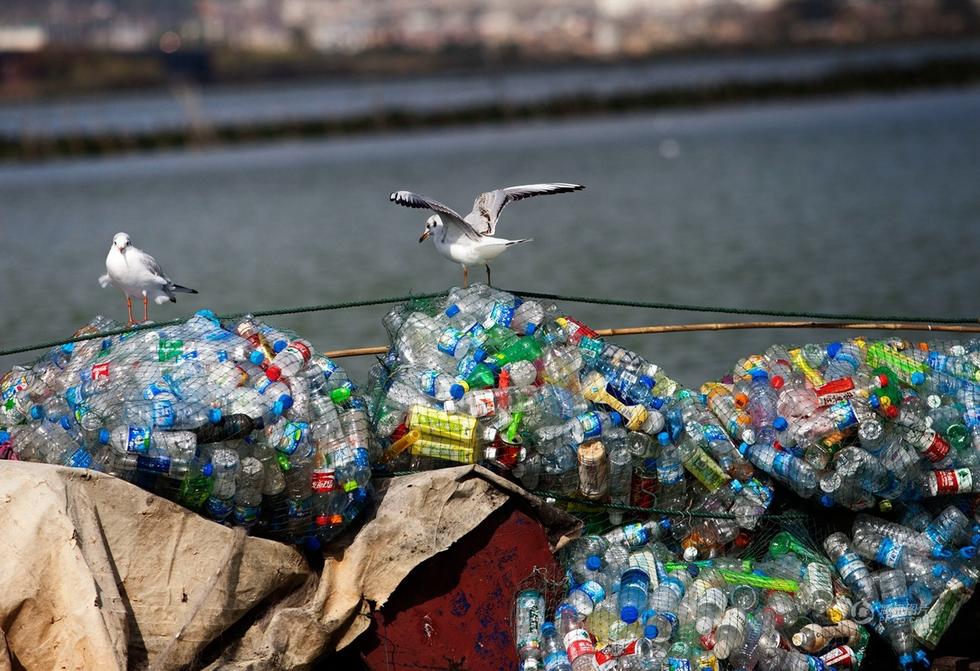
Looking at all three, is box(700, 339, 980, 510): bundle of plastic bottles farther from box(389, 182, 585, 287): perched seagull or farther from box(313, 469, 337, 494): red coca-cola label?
box(313, 469, 337, 494): red coca-cola label

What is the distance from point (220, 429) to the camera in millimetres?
4820

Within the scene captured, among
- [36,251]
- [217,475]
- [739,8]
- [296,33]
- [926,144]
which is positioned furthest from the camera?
[739,8]

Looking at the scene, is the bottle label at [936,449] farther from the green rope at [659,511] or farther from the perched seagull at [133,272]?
the perched seagull at [133,272]

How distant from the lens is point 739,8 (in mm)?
187750

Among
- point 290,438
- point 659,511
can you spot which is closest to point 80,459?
point 290,438

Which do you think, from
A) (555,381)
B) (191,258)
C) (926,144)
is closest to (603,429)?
(555,381)

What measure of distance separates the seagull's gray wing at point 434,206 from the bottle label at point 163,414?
4.42 ft

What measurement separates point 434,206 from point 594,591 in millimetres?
1724

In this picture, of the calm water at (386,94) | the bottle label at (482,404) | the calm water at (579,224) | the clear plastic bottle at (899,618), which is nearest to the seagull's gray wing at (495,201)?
the bottle label at (482,404)

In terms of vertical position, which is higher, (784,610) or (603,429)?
(603,429)

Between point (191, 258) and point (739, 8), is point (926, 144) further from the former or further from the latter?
point (739, 8)

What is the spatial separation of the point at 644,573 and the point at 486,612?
69 centimetres

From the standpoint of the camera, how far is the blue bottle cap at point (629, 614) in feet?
16.4

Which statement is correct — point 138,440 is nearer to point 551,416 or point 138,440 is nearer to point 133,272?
point 551,416
